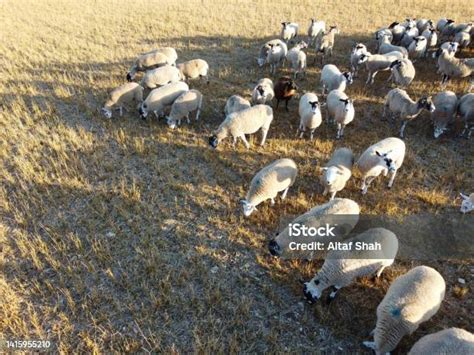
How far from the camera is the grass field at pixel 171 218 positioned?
593cm

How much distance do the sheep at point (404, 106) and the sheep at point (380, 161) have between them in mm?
2278

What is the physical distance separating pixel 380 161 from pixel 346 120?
97.7 inches

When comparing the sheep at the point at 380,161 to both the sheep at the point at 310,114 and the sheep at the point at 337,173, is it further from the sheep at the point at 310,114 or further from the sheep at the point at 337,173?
the sheep at the point at 310,114

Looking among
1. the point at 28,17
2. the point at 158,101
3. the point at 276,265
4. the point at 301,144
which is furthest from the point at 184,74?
the point at 28,17

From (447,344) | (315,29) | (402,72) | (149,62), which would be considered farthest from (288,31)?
(447,344)

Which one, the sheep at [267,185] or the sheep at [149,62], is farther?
the sheep at [149,62]

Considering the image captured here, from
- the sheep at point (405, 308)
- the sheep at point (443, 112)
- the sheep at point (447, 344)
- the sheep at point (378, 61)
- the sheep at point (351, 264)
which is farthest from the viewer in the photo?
the sheep at point (378, 61)

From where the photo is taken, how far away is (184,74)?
13.7 meters

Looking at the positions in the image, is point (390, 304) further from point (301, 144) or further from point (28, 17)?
point (28, 17)

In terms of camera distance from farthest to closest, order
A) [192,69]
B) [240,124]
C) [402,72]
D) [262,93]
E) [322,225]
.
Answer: [192,69], [402,72], [262,93], [240,124], [322,225]

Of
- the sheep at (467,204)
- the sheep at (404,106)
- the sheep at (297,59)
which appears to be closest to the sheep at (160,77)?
the sheep at (297,59)

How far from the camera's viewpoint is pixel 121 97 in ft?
39.1

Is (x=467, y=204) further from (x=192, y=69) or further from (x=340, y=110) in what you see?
(x=192, y=69)

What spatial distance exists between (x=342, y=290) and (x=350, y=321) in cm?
65
